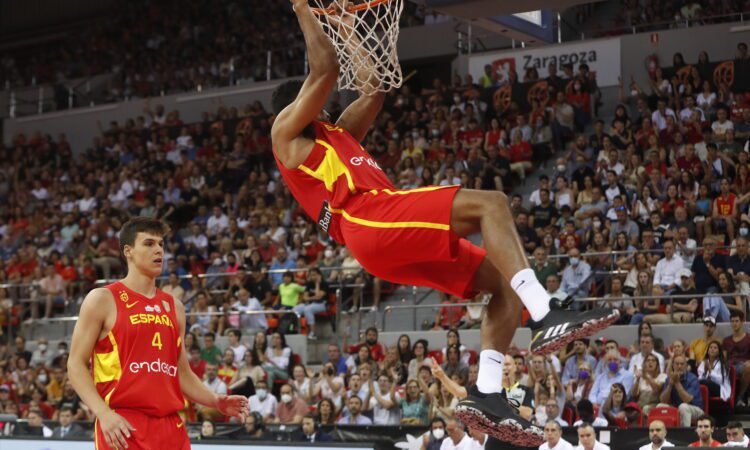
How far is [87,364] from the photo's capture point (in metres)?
5.96

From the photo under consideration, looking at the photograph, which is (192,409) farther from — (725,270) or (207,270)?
(725,270)

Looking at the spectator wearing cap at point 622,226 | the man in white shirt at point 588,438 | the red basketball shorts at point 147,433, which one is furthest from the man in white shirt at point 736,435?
the red basketball shorts at point 147,433

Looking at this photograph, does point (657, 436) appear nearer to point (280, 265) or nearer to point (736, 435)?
point (736, 435)

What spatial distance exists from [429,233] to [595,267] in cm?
1000

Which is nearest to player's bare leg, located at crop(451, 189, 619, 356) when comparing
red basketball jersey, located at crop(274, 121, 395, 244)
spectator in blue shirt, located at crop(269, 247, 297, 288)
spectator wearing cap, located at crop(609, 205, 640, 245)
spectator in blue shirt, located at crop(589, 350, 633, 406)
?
red basketball jersey, located at crop(274, 121, 395, 244)

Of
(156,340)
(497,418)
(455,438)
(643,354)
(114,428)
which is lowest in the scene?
(455,438)

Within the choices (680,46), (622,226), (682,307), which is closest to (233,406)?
(682,307)

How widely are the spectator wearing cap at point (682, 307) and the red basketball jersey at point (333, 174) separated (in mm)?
8796

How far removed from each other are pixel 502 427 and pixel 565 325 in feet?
2.22

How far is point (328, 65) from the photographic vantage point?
213 inches

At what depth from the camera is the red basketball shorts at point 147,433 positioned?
6.09 metres

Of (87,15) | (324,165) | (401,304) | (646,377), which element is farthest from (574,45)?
(87,15)

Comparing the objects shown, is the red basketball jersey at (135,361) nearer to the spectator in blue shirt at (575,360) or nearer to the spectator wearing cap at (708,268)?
the spectator in blue shirt at (575,360)

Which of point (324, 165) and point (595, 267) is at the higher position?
point (324, 165)
